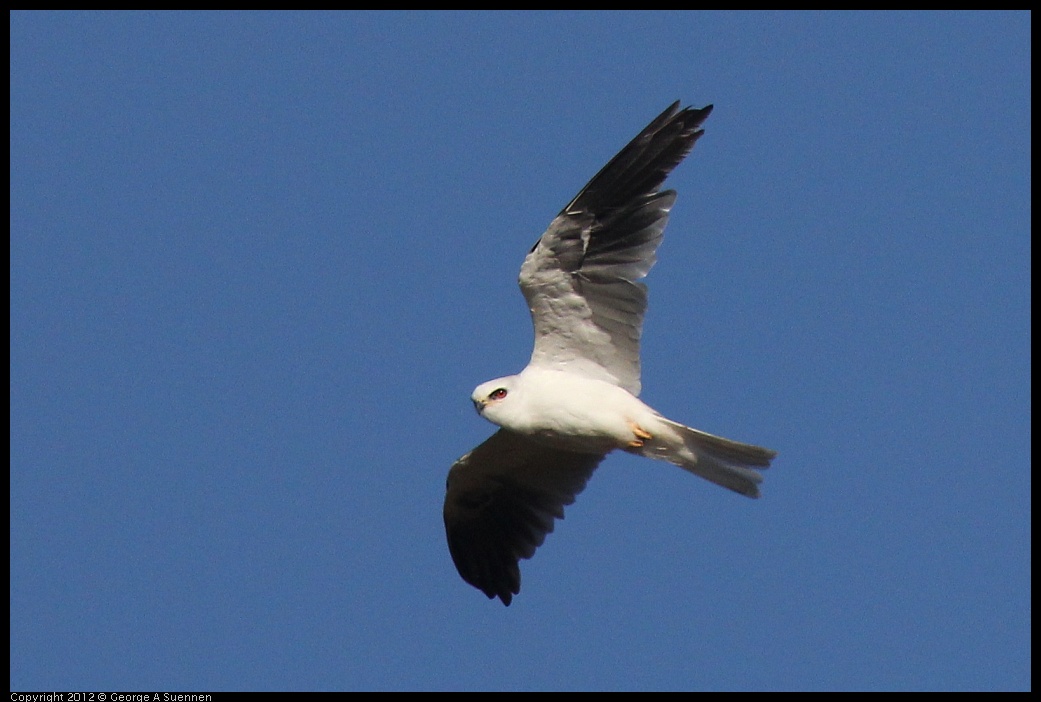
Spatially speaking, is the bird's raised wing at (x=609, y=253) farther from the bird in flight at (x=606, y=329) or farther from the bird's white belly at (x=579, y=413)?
the bird's white belly at (x=579, y=413)

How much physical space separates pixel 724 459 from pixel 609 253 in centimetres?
159

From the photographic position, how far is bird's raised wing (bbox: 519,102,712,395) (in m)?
9.23

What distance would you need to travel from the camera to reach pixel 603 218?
9344 millimetres

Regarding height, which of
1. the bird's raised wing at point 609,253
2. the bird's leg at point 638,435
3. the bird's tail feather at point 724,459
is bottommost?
the bird's tail feather at point 724,459

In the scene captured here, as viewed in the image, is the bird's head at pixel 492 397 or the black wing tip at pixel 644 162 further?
the bird's head at pixel 492 397

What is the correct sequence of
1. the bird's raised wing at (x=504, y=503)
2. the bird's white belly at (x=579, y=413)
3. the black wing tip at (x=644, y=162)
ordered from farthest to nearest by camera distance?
the bird's raised wing at (x=504, y=503) < the bird's white belly at (x=579, y=413) < the black wing tip at (x=644, y=162)

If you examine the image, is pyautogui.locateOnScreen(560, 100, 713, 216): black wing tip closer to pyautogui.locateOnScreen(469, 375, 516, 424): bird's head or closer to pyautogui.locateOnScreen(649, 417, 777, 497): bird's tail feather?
pyautogui.locateOnScreen(469, 375, 516, 424): bird's head

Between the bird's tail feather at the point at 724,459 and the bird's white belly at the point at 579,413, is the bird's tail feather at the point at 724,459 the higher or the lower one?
the lower one

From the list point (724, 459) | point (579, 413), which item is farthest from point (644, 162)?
point (724, 459)

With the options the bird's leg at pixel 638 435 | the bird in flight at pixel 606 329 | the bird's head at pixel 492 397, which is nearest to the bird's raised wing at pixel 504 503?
the bird in flight at pixel 606 329


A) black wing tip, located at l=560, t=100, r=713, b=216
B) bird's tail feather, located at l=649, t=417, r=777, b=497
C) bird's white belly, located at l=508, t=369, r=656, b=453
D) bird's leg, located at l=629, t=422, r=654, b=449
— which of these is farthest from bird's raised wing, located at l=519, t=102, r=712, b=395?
bird's tail feather, located at l=649, t=417, r=777, b=497

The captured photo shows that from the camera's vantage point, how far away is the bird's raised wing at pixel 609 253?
9.23 m
